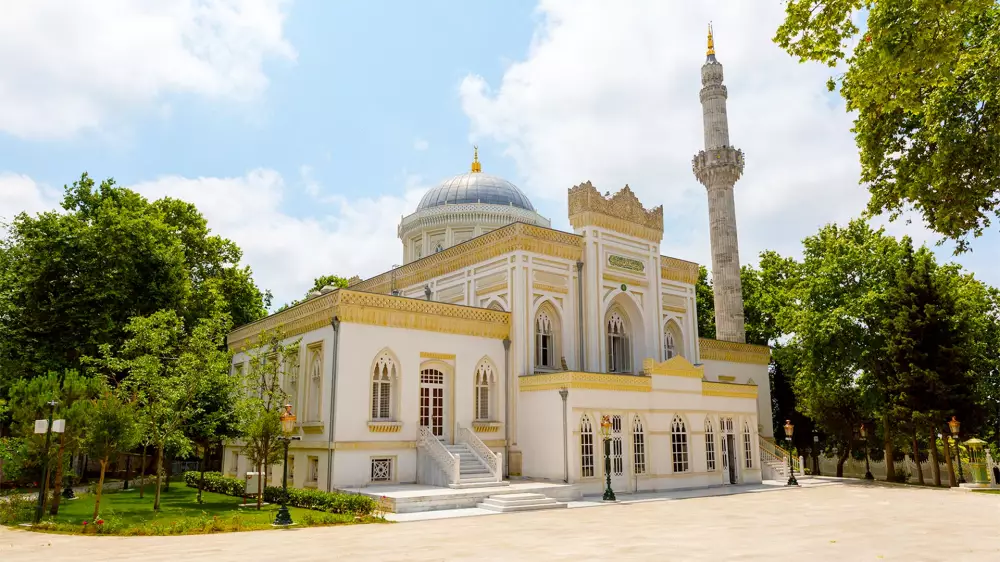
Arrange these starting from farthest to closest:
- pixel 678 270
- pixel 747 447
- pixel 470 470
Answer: pixel 678 270
pixel 747 447
pixel 470 470

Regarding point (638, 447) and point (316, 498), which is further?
point (638, 447)

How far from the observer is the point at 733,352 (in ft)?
110

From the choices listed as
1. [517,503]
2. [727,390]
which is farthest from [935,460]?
[517,503]

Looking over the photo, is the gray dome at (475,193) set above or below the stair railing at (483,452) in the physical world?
above

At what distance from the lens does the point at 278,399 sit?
841 inches

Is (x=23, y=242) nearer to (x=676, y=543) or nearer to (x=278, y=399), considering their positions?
(x=278, y=399)

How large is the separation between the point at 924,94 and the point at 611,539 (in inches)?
358

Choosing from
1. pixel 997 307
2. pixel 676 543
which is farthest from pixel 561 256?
pixel 997 307

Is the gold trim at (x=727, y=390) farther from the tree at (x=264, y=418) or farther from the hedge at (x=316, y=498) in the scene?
the tree at (x=264, y=418)

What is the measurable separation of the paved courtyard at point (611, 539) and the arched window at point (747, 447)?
7.95m

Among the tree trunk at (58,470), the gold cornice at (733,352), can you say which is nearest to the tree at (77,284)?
the tree trunk at (58,470)

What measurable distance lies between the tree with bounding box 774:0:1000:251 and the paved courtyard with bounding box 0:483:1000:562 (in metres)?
5.46

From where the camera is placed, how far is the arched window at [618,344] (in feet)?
88.6

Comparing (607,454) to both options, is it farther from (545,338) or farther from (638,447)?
(545,338)
